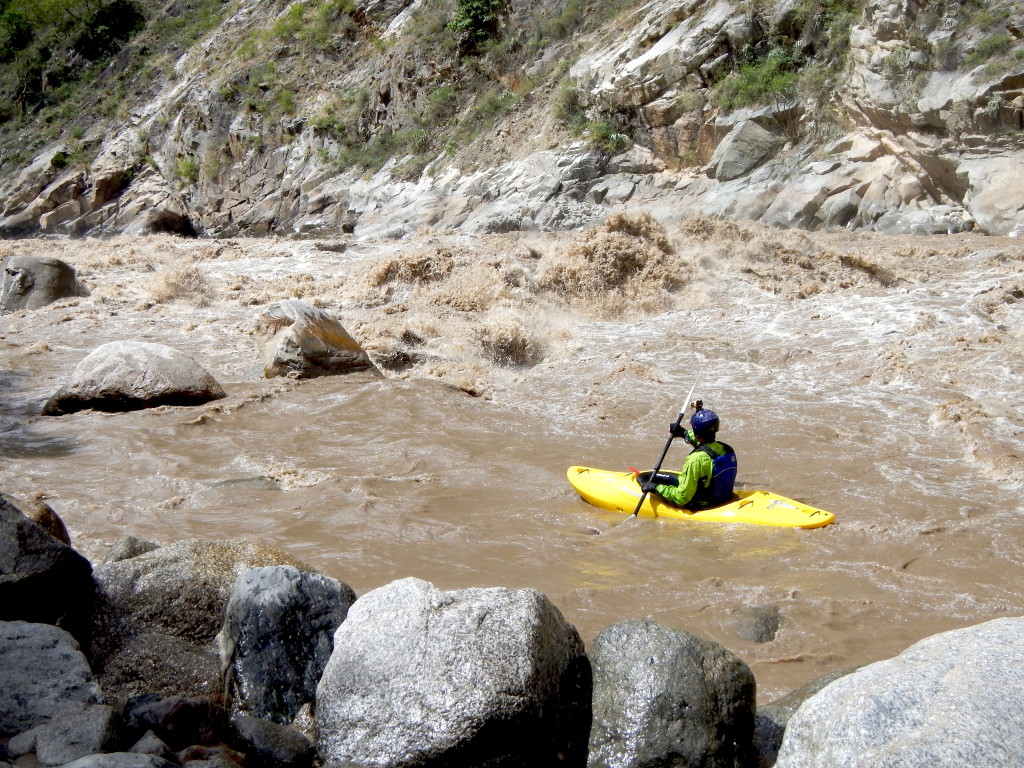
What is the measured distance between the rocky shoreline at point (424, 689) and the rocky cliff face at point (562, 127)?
10.4 meters

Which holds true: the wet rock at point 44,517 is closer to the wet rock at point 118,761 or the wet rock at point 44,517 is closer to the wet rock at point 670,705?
the wet rock at point 118,761

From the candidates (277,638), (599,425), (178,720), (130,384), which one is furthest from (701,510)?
(130,384)

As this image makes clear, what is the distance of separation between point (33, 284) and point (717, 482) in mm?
10033

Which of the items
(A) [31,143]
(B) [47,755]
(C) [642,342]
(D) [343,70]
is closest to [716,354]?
(C) [642,342]

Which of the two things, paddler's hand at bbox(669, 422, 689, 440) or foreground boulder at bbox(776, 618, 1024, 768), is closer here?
foreground boulder at bbox(776, 618, 1024, 768)

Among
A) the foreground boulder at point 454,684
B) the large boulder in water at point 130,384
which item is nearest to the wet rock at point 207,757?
the foreground boulder at point 454,684

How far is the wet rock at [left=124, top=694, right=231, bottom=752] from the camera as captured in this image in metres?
2.60

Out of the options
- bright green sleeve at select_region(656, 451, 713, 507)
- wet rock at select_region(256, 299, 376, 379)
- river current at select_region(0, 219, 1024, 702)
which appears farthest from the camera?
wet rock at select_region(256, 299, 376, 379)

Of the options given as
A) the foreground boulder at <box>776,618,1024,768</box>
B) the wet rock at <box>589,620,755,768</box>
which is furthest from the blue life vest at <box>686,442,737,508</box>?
the foreground boulder at <box>776,618,1024,768</box>

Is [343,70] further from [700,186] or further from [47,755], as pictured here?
[47,755]

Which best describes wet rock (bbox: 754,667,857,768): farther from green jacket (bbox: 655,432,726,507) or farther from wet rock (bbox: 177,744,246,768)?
green jacket (bbox: 655,432,726,507)

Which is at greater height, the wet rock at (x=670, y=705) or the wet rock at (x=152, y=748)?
the wet rock at (x=152, y=748)

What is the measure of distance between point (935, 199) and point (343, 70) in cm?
1784

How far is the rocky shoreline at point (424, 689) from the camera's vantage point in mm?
2166
